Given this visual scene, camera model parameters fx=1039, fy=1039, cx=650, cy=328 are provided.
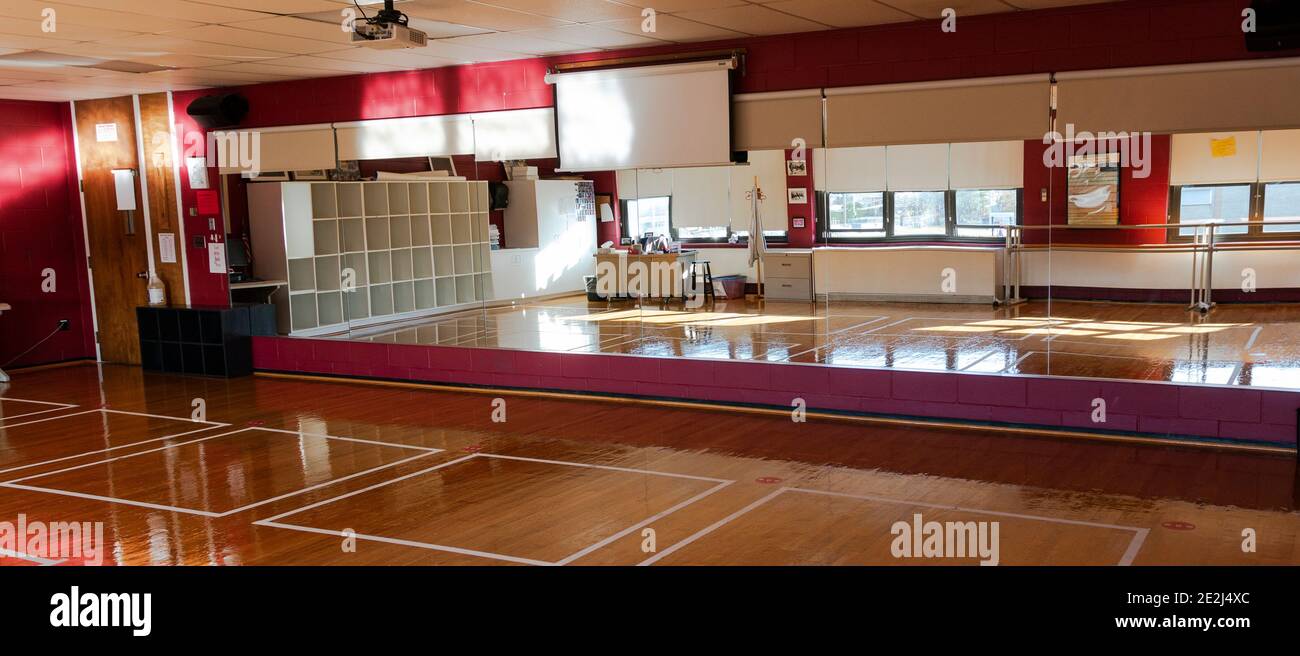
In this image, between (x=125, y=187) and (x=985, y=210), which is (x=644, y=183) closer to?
(x=985, y=210)

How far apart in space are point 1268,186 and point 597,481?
16.5ft

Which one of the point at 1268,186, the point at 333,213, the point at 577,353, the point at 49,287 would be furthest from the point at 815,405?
the point at 49,287

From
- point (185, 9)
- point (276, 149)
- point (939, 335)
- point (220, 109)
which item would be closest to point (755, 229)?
point (939, 335)

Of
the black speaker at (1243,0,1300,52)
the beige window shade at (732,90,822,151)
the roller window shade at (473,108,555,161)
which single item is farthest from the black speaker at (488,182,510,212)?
the black speaker at (1243,0,1300,52)

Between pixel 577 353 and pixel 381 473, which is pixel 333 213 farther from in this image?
pixel 381 473

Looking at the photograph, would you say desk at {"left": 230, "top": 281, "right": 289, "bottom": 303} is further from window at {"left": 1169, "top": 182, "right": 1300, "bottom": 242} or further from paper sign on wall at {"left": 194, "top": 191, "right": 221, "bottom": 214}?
window at {"left": 1169, "top": 182, "right": 1300, "bottom": 242}

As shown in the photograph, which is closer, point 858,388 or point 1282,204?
point 1282,204

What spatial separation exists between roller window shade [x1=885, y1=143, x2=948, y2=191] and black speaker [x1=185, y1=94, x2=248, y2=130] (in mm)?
7023

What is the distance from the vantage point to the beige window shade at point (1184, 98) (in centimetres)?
702

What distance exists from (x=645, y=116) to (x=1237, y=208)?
474 cm

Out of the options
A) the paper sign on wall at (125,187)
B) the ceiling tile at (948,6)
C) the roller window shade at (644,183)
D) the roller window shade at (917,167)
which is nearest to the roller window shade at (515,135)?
the roller window shade at (644,183)

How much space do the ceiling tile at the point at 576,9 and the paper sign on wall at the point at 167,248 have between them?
261 inches

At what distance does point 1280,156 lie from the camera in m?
7.07

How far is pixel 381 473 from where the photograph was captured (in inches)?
277
